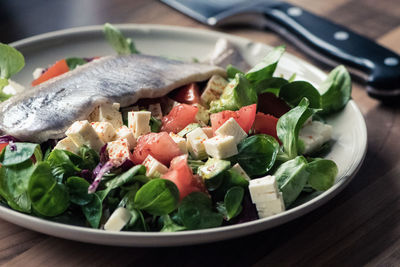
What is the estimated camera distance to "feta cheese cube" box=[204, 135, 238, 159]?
5.89ft

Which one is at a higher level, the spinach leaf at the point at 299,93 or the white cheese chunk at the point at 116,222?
the white cheese chunk at the point at 116,222

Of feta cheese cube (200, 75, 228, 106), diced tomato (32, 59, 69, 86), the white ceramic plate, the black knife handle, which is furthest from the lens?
the black knife handle

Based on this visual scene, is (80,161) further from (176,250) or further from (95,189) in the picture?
(176,250)

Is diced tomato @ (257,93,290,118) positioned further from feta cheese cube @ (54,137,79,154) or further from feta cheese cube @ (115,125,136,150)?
feta cheese cube @ (54,137,79,154)

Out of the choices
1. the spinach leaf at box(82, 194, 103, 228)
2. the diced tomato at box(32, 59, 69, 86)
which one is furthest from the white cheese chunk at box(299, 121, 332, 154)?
the diced tomato at box(32, 59, 69, 86)

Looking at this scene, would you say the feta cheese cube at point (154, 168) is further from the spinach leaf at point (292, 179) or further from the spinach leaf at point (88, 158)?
the spinach leaf at point (292, 179)

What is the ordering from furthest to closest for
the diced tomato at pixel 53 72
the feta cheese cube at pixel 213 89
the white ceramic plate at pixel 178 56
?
the diced tomato at pixel 53 72
the feta cheese cube at pixel 213 89
the white ceramic plate at pixel 178 56

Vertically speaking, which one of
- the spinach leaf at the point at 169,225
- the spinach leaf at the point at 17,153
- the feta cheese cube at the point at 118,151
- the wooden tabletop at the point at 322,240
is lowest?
the wooden tabletop at the point at 322,240

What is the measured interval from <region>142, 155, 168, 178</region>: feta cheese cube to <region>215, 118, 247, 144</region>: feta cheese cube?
0.24 meters

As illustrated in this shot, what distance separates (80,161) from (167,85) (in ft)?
1.80

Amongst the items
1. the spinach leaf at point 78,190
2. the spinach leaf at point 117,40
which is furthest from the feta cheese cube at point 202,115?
the spinach leaf at point 117,40

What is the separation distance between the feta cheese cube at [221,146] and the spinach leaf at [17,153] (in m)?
0.55

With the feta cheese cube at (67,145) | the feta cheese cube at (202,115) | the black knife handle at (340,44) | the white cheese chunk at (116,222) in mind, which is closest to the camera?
Answer: the white cheese chunk at (116,222)

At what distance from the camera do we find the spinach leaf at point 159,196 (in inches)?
64.3
